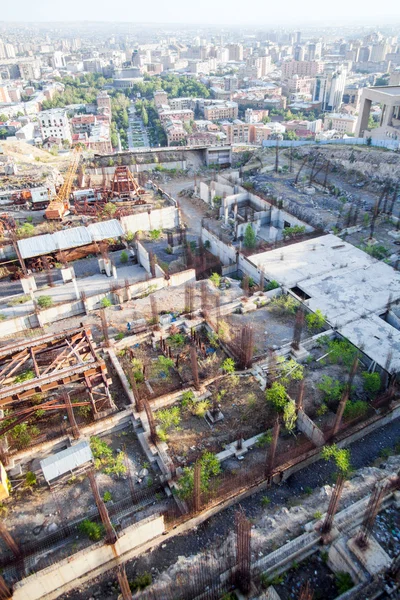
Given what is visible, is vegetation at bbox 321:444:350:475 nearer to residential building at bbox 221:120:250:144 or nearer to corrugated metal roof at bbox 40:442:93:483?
corrugated metal roof at bbox 40:442:93:483

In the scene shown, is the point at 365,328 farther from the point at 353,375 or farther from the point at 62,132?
the point at 62,132

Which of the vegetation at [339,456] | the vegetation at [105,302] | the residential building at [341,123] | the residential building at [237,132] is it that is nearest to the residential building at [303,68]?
the residential building at [341,123]

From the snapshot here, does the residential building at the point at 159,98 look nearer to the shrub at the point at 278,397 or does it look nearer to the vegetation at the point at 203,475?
the shrub at the point at 278,397

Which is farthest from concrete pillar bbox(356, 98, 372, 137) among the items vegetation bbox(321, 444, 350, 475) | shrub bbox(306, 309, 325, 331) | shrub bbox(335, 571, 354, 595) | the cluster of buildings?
shrub bbox(335, 571, 354, 595)

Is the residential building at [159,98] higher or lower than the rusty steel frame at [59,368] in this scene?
lower

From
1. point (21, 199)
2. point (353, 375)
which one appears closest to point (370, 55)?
point (21, 199)
